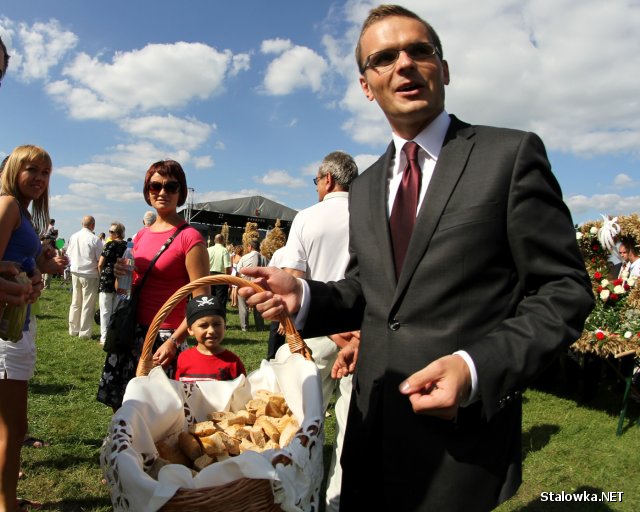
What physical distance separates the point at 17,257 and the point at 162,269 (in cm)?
76

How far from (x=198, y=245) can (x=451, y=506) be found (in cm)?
216

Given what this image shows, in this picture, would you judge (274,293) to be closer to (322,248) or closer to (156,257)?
(156,257)

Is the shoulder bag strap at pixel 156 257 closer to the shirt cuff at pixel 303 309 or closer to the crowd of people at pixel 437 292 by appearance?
the crowd of people at pixel 437 292

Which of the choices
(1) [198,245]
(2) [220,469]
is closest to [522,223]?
(2) [220,469]

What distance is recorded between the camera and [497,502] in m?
1.38

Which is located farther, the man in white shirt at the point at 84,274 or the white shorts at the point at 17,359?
the man in white shirt at the point at 84,274

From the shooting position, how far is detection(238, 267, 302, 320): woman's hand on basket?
163 cm

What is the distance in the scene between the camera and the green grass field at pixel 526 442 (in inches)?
139

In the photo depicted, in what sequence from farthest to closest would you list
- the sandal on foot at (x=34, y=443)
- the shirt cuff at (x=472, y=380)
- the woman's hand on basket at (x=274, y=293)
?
the sandal on foot at (x=34, y=443) < the woman's hand on basket at (x=274, y=293) < the shirt cuff at (x=472, y=380)

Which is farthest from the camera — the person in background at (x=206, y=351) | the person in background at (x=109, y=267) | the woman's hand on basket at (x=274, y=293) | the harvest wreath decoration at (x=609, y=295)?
the person in background at (x=109, y=267)

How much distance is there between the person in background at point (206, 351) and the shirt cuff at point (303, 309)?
5.40ft

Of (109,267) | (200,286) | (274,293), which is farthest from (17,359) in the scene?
(109,267)

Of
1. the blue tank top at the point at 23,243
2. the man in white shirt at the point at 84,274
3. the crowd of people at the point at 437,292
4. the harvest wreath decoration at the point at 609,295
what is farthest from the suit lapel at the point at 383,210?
the man in white shirt at the point at 84,274

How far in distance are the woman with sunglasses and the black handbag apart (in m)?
0.02
